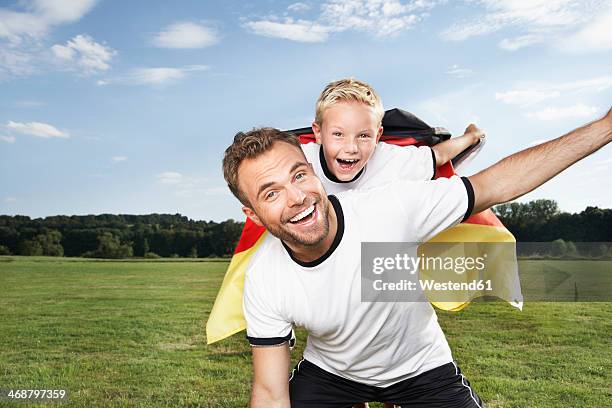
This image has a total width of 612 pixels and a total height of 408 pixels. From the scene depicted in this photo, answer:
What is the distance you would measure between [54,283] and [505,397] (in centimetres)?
1999

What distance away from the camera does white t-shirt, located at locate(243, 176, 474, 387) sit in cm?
336

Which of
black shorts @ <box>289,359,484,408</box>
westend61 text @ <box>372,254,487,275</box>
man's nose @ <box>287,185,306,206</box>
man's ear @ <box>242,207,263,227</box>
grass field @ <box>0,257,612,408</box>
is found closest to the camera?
man's nose @ <box>287,185,306,206</box>

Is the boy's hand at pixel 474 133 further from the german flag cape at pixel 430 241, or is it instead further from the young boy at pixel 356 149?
the young boy at pixel 356 149

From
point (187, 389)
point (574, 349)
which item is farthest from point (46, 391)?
point (574, 349)

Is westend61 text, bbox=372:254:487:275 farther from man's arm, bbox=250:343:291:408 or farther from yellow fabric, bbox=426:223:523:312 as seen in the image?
man's arm, bbox=250:343:291:408

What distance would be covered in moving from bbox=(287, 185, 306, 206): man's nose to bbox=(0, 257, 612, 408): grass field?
4.04 meters

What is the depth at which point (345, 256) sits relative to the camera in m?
3.36

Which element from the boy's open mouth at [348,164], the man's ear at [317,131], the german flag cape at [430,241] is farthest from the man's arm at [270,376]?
the man's ear at [317,131]

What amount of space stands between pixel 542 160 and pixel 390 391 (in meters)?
1.67

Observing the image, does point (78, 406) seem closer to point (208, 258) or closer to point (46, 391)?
point (46, 391)

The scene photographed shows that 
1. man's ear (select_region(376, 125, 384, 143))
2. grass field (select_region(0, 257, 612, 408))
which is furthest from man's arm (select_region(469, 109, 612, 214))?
grass field (select_region(0, 257, 612, 408))

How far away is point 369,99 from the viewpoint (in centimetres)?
472

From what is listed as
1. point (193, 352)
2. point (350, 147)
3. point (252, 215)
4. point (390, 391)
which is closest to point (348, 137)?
point (350, 147)

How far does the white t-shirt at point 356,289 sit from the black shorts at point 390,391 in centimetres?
10
